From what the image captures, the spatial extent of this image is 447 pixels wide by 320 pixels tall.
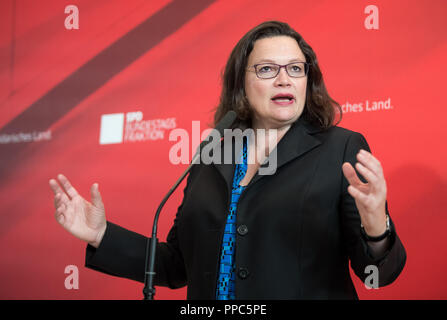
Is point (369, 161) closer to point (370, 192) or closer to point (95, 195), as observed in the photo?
point (370, 192)

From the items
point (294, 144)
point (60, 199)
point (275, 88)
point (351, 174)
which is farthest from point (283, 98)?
point (60, 199)

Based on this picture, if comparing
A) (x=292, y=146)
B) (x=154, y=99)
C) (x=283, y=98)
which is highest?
(x=154, y=99)

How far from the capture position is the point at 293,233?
145 cm

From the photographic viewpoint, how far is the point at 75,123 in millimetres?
2855

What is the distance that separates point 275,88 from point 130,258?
738 mm

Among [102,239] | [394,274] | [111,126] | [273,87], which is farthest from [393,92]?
[111,126]

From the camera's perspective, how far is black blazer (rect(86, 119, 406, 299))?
1424 mm

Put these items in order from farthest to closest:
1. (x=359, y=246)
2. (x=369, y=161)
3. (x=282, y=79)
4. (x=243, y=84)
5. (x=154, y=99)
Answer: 1. (x=154, y=99)
2. (x=243, y=84)
3. (x=282, y=79)
4. (x=359, y=246)
5. (x=369, y=161)

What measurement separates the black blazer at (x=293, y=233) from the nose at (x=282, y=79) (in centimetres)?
15

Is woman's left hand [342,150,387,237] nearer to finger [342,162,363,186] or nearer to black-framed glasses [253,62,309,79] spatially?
finger [342,162,363,186]

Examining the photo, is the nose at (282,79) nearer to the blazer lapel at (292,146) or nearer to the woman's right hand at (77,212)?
the blazer lapel at (292,146)

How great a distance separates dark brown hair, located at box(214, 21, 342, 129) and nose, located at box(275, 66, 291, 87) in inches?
4.9

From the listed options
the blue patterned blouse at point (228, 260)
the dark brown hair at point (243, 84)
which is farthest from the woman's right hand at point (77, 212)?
the dark brown hair at point (243, 84)
